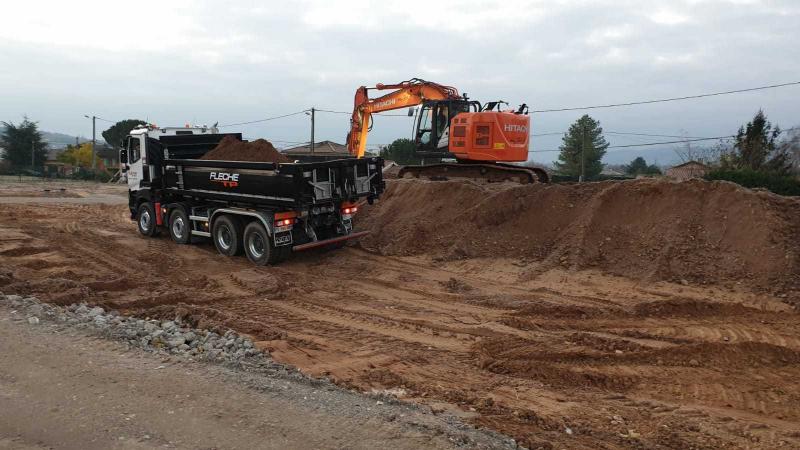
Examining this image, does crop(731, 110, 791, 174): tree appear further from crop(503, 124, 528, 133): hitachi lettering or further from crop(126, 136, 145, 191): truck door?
crop(126, 136, 145, 191): truck door

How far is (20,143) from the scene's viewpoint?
5603cm

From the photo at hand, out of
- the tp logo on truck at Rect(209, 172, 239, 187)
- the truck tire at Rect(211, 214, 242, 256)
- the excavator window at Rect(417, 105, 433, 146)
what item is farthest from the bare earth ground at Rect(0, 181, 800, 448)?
the excavator window at Rect(417, 105, 433, 146)

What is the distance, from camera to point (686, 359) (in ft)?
22.5

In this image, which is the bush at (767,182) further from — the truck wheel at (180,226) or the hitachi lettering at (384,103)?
the truck wheel at (180,226)

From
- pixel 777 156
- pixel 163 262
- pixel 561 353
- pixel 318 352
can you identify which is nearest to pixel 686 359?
pixel 561 353

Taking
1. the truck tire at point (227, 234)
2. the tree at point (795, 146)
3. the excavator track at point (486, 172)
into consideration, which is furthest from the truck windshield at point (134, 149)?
the tree at point (795, 146)

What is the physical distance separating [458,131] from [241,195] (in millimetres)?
6279

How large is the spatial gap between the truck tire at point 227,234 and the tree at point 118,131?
59.8m

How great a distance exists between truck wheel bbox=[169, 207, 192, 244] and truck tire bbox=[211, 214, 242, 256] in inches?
43.3

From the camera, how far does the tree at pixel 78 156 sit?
6388cm

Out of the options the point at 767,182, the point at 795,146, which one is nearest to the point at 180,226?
the point at 767,182

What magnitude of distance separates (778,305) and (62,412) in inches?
366

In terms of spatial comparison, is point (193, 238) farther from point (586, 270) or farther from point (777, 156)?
point (777, 156)

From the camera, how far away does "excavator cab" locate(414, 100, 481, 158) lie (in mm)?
16719
